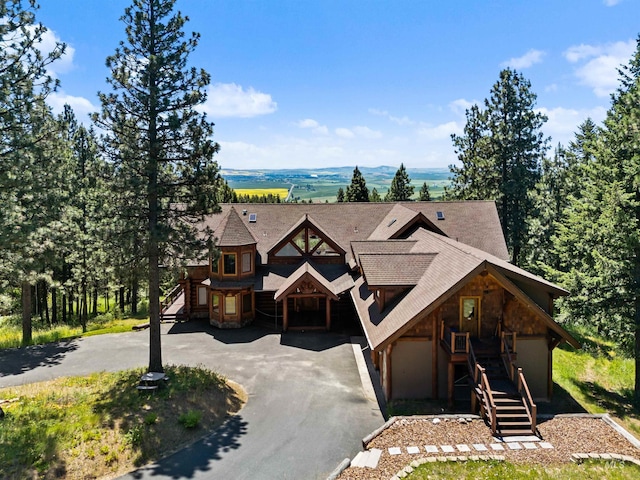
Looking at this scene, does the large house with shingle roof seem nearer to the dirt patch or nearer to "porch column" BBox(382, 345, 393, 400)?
"porch column" BBox(382, 345, 393, 400)

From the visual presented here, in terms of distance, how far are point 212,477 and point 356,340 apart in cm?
1287

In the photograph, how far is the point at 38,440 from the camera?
11.7m

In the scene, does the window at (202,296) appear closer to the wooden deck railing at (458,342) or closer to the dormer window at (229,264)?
the dormer window at (229,264)

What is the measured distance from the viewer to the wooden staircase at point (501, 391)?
510 inches

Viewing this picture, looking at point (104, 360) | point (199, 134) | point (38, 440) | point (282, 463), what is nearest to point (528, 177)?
point (199, 134)

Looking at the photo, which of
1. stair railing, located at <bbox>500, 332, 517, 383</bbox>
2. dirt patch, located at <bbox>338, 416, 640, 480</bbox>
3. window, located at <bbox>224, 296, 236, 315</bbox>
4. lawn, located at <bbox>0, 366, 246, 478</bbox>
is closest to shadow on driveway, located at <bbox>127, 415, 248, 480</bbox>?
lawn, located at <bbox>0, 366, 246, 478</bbox>

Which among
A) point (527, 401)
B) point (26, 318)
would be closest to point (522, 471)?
point (527, 401)

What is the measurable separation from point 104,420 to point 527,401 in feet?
45.3

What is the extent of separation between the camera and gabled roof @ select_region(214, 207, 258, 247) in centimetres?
2488

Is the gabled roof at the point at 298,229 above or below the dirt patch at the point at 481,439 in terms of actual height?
above

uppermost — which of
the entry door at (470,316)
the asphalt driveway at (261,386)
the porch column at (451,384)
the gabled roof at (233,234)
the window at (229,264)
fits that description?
the gabled roof at (233,234)

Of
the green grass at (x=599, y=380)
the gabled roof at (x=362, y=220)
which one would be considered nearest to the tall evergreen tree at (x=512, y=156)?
the gabled roof at (x=362, y=220)

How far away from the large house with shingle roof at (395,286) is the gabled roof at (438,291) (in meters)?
0.05

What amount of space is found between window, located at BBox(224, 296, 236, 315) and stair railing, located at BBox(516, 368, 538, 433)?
16496 mm
